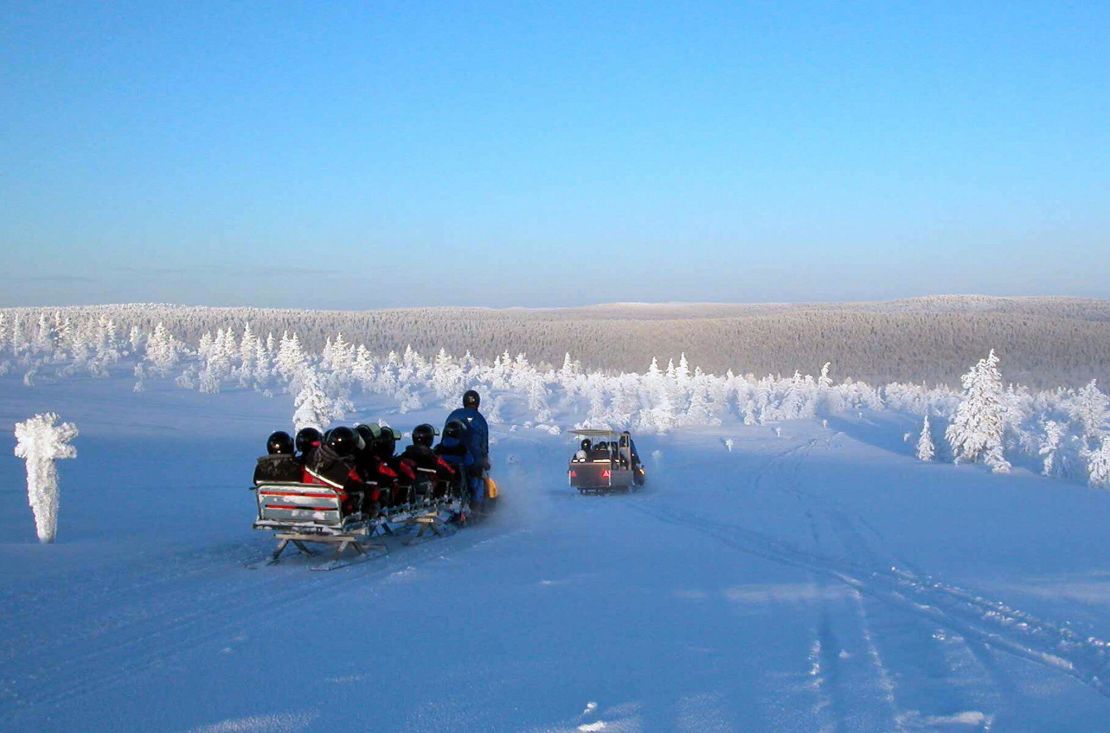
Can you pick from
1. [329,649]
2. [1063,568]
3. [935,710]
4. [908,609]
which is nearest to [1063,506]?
[1063,568]

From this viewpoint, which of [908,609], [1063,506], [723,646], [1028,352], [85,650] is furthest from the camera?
[1028,352]

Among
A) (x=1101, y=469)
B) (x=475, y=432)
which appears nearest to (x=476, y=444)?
(x=475, y=432)

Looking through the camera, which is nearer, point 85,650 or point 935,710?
point 935,710

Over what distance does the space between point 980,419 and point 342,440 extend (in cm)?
3800

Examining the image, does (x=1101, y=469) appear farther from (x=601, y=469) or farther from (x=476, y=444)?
(x=476, y=444)

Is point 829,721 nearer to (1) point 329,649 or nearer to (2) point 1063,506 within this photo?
(1) point 329,649

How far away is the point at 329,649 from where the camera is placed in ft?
25.1

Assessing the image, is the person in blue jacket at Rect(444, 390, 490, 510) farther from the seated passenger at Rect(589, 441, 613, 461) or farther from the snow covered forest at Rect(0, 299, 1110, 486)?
the snow covered forest at Rect(0, 299, 1110, 486)

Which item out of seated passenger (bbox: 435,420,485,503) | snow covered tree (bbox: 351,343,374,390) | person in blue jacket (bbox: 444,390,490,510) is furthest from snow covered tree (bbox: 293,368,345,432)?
snow covered tree (bbox: 351,343,374,390)

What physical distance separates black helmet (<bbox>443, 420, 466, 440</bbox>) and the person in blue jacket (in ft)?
0.46

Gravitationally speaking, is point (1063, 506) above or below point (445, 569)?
below

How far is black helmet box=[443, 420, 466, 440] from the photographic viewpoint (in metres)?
16.5

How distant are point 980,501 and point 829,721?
24.2 m

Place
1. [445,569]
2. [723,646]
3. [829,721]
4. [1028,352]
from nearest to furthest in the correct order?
[829,721] → [723,646] → [445,569] → [1028,352]
